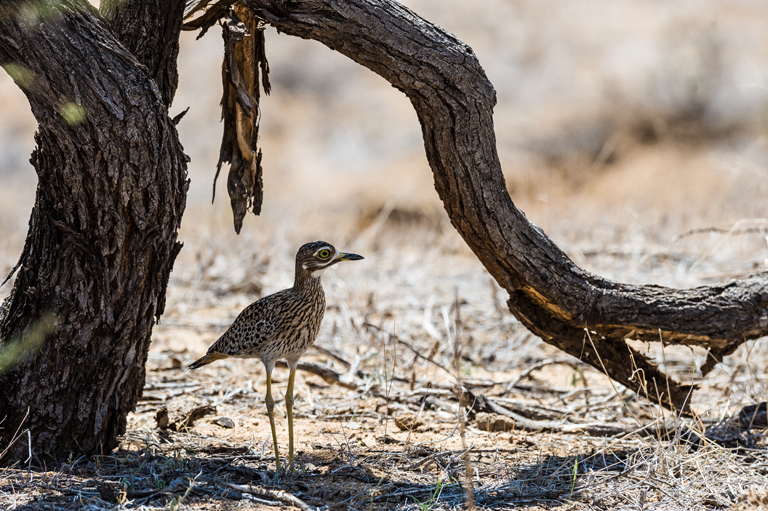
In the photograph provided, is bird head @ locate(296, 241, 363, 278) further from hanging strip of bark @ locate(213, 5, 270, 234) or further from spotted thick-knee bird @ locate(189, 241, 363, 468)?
hanging strip of bark @ locate(213, 5, 270, 234)

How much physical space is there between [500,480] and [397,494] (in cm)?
51

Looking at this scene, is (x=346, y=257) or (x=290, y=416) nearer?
(x=290, y=416)

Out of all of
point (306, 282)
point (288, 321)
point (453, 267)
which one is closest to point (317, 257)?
point (306, 282)

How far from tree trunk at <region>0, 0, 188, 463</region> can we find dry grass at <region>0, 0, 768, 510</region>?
0.28m

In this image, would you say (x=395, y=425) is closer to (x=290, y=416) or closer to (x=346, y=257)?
(x=290, y=416)

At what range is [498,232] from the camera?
137 inches

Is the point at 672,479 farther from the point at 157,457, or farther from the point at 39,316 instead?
the point at 39,316

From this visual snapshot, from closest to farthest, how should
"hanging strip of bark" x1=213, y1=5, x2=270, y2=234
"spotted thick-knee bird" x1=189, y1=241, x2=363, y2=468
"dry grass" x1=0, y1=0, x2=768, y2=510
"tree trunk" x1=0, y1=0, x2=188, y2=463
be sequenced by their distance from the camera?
"tree trunk" x1=0, y1=0, x2=188, y2=463 < "dry grass" x1=0, y1=0, x2=768, y2=510 < "hanging strip of bark" x1=213, y1=5, x2=270, y2=234 < "spotted thick-knee bird" x1=189, y1=241, x2=363, y2=468

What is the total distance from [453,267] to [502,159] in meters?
6.51

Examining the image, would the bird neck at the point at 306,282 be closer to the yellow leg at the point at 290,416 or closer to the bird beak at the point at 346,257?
the bird beak at the point at 346,257

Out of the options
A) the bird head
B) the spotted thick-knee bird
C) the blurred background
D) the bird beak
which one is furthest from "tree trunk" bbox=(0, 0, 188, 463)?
the blurred background

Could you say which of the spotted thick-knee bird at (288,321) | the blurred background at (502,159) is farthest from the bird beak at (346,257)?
the blurred background at (502,159)

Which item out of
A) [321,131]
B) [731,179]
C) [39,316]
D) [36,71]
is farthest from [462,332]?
[321,131]

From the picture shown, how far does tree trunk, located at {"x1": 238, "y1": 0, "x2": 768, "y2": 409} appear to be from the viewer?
10.5 ft
